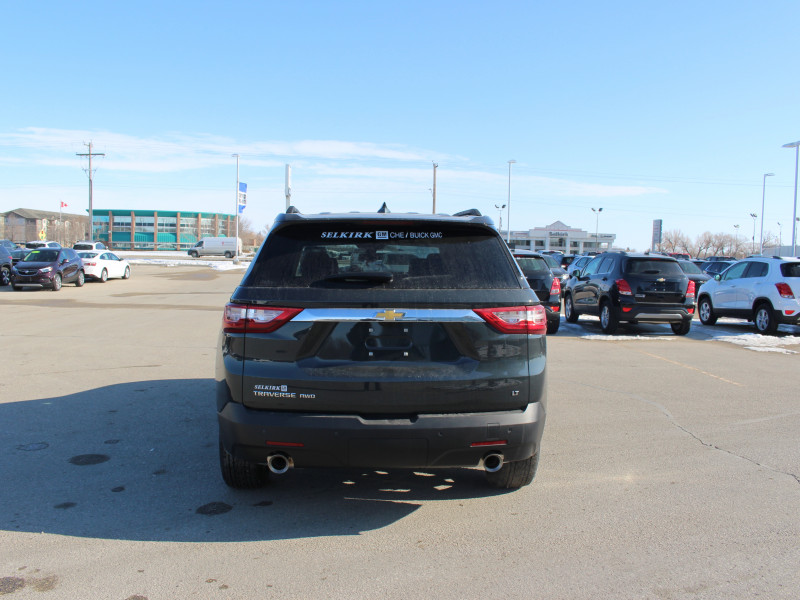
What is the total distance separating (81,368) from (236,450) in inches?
243

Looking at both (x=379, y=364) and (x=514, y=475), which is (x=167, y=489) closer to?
(x=379, y=364)

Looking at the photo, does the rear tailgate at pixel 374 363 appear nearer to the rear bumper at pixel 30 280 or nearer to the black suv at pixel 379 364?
the black suv at pixel 379 364

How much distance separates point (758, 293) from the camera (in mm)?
Result: 14211

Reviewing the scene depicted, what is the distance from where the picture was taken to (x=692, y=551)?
358cm

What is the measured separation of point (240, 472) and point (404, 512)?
43.5 inches

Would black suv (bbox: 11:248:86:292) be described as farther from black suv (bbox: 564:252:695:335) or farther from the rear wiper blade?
the rear wiper blade

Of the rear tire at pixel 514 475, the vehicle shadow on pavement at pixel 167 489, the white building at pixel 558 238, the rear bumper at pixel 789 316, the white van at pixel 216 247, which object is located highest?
the white building at pixel 558 238

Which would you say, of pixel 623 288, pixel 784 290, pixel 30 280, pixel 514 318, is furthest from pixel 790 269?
pixel 30 280

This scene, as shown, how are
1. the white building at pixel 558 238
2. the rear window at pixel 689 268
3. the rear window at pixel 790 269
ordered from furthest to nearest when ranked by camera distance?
the white building at pixel 558 238 → the rear window at pixel 689 268 → the rear window at pixel 790 269

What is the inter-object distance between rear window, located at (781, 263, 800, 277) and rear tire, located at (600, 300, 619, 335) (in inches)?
147

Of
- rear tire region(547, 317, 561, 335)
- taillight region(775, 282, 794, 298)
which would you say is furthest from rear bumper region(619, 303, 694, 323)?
taillight region(775, 282, 794, 298)

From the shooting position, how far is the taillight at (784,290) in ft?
43.9

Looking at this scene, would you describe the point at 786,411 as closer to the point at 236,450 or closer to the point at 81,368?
the point at 236,450

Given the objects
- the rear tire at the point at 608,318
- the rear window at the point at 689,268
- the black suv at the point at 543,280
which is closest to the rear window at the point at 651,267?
the rear tire at the point at 608,318
